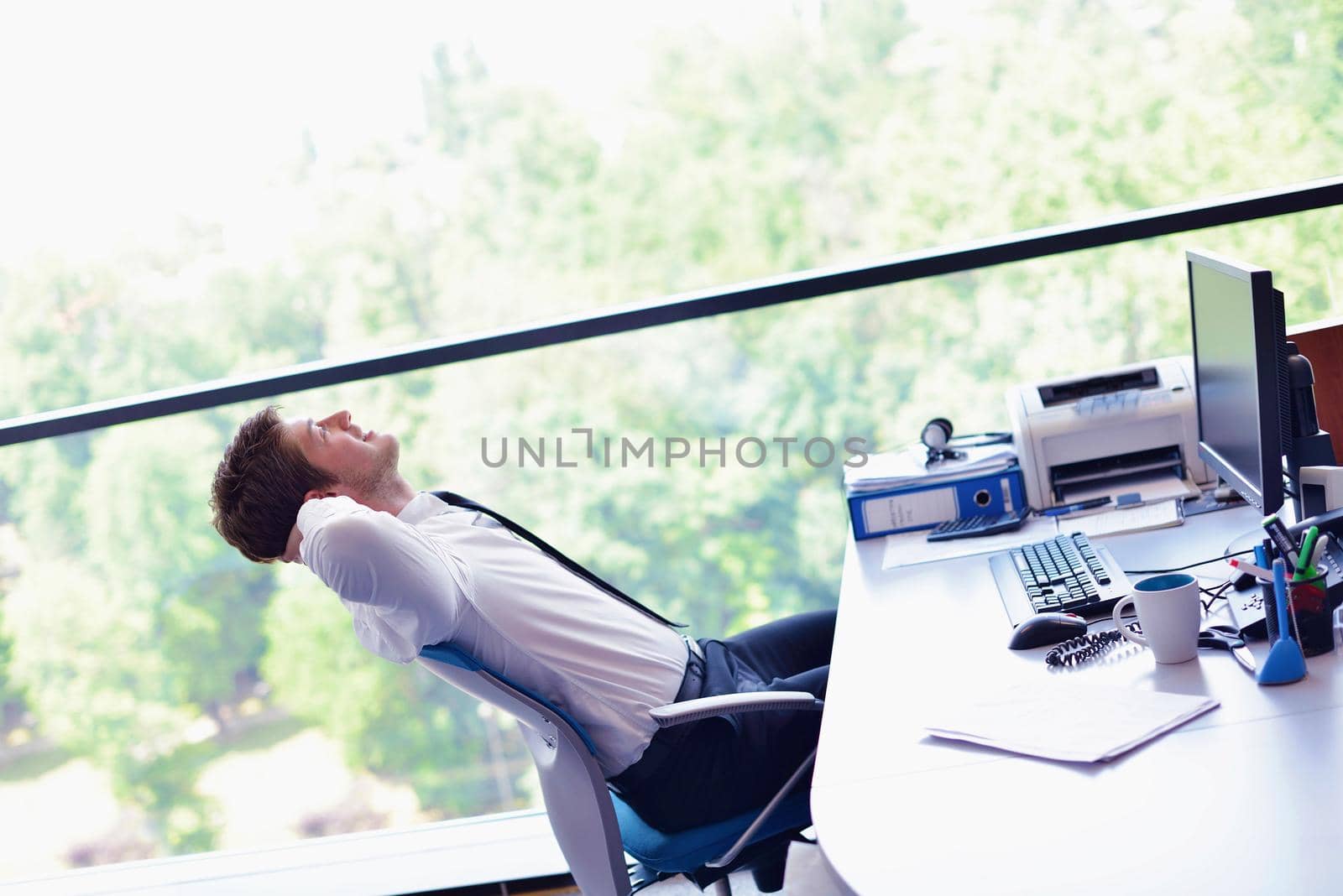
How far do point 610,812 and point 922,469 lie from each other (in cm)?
99

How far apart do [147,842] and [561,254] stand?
9.26 metres

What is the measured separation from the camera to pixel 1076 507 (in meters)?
2.16

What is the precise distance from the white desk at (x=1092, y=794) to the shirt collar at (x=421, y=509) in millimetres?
743

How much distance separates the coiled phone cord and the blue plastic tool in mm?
164

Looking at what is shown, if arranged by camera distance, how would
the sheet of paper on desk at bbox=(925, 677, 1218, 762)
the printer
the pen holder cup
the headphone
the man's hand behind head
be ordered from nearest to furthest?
the sheet of paper on desk at bbox=(925, 677, 1218, 762) < the pen holder cup < the man's hand behind head < the printer < the headphone

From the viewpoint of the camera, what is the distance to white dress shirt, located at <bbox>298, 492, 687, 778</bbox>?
1.54 meters

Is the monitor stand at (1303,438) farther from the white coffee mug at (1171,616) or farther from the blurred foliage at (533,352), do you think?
the blurred foliage at (533,352)

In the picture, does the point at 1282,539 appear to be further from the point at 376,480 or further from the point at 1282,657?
the point at 376,480

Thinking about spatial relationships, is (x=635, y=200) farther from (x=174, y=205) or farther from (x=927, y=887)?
(x=927, y=887)

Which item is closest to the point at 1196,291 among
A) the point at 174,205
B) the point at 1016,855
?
the point at 1016,855

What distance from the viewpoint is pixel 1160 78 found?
38.3 feet

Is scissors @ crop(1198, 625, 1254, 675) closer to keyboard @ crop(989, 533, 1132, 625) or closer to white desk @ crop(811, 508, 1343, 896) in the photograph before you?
white desk @ crop(811, 508, 1343, 896)

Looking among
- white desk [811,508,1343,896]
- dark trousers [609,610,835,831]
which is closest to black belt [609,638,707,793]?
dark trousers [609,610,835,831]

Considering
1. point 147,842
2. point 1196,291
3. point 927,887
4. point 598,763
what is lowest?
point 147,842
